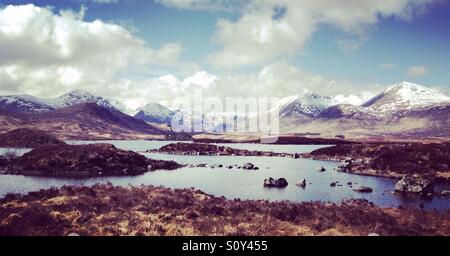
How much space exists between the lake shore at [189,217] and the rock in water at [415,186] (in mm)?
17943

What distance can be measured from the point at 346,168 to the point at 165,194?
194 ft

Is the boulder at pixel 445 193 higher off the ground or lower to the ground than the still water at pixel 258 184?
lower

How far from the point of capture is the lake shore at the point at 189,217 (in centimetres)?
3394

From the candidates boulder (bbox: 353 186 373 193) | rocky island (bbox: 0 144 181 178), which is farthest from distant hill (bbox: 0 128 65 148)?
boulder (bbox: 353 186 373 193)

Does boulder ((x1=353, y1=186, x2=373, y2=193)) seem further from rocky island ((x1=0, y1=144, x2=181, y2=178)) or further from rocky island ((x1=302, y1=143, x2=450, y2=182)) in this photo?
rocky island ((x1=0, y1=144, x2=181, y2=178))

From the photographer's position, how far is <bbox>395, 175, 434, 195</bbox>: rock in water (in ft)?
209

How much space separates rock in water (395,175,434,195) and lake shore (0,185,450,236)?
17.9 meters

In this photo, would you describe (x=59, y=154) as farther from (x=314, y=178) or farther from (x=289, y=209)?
(x=289, y=209)

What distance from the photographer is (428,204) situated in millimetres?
55438

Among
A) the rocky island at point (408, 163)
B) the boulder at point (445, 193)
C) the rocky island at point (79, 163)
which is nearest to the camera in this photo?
the boulder at point (445, 193)

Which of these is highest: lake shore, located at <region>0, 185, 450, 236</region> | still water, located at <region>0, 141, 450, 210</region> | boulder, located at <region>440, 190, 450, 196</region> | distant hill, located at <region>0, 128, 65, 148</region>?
distant hill, located at <region>0, 128, 65, 148</region>

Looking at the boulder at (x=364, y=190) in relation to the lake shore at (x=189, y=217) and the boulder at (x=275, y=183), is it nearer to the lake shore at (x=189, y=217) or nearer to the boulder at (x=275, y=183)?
the boulder at (x=275, y=183)

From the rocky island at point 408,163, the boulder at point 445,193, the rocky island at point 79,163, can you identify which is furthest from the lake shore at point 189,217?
the rocky island at point 408,163

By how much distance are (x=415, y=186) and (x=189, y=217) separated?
145 feet
